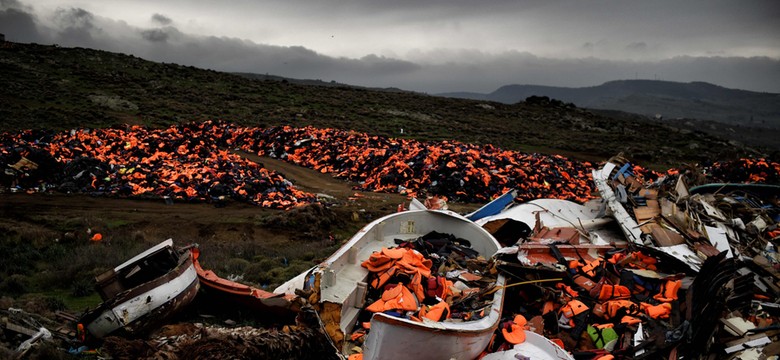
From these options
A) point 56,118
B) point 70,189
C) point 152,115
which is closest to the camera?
point 70,189

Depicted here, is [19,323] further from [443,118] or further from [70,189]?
[443,118]

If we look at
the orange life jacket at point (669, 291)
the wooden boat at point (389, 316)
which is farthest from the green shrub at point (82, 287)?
the orange life jacket at point (669, 291)

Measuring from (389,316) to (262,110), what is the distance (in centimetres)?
3362

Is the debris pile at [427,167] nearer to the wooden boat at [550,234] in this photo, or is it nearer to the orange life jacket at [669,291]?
the wooden boat at [550,234]

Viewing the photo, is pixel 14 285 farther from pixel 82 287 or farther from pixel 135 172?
pixel 135 172

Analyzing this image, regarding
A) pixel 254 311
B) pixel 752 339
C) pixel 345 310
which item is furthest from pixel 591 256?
pixel 254 311

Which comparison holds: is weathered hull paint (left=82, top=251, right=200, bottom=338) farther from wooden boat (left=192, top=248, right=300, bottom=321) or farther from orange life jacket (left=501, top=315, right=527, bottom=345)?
orange life jacket (left=501, top=315, right=527, bottom=345)

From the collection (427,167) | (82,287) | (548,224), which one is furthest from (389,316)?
(427,167)

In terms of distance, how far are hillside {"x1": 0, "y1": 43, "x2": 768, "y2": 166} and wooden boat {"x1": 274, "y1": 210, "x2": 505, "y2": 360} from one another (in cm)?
2323

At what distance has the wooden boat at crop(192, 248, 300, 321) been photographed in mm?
5797

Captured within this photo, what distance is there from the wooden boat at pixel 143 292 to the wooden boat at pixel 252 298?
0.29 meters

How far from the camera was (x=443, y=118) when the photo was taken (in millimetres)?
41875

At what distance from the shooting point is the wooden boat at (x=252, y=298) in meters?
5.80

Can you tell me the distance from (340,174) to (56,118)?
58.6ft
